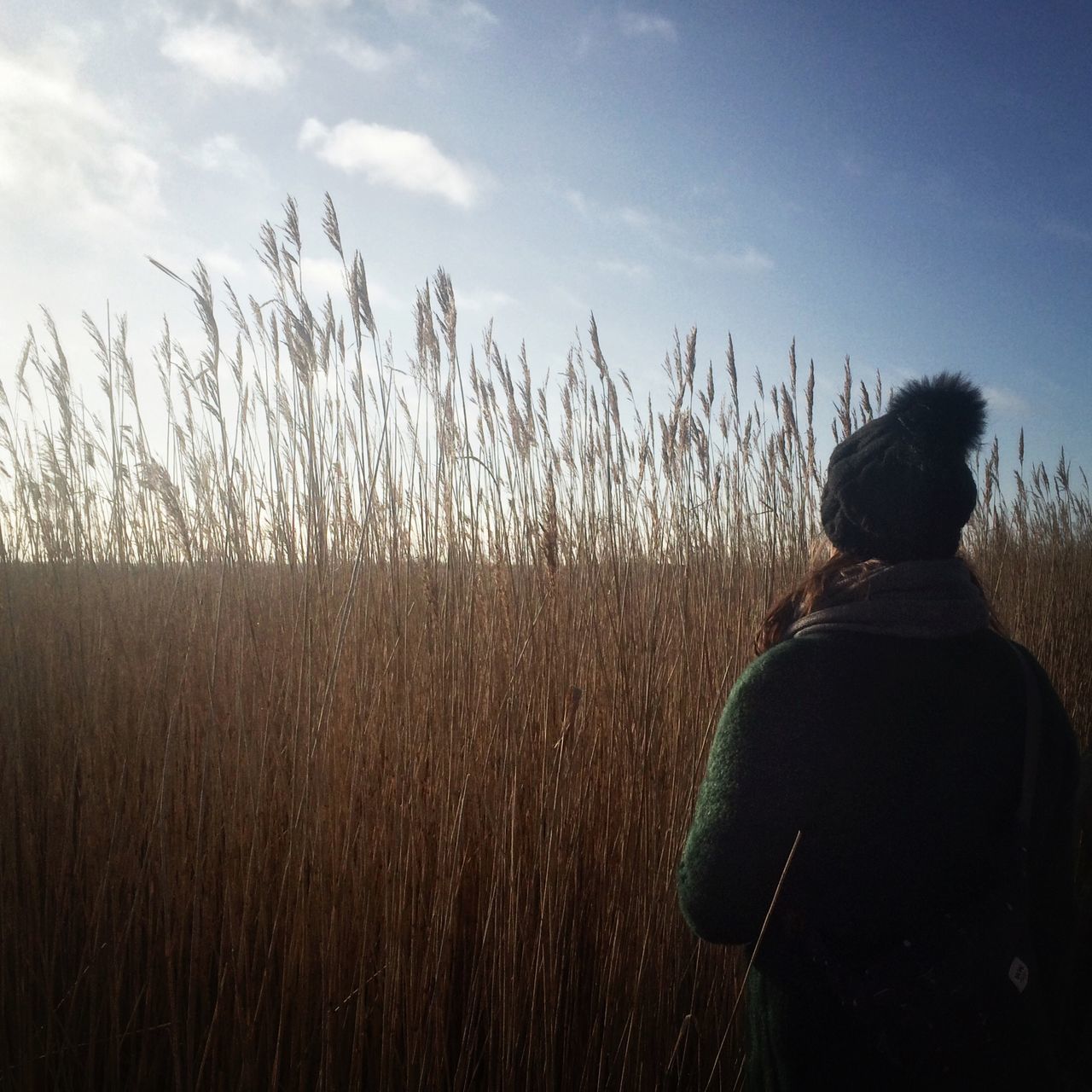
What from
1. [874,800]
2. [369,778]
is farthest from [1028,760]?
[369,778]

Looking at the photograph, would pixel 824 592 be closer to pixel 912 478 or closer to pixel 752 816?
pixel 912 478

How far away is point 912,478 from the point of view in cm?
101

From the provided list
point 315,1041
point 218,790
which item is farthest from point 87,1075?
point 218,790

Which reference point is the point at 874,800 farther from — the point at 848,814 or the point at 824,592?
the point at 824,592

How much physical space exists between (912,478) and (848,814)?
0.51m

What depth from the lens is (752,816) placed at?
92 cm

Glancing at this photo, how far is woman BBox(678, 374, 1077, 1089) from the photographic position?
36.4 inches

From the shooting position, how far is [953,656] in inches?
38.6

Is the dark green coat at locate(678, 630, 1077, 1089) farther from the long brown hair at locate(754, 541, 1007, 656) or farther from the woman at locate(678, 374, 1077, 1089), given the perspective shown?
the long brown hair at locate(754, 541, 1007, 656)

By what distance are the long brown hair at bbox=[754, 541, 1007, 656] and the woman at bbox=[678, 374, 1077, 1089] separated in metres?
0.02

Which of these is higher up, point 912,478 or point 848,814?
point 912,478

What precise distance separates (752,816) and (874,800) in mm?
184

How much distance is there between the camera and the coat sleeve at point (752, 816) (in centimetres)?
92

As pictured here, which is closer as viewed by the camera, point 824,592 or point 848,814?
point 848,814
